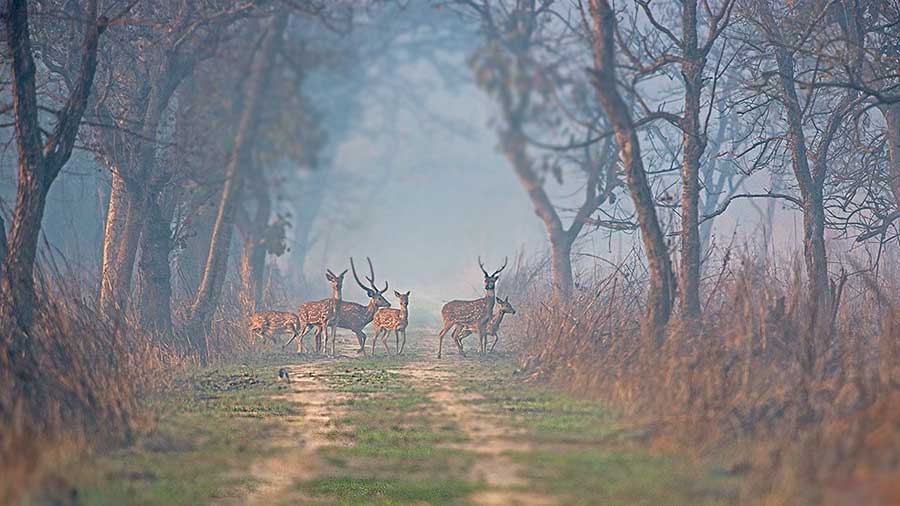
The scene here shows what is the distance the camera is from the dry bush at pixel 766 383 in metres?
6.33

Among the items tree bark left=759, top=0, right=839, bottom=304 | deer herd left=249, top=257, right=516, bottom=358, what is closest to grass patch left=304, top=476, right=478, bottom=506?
tree bark left=759, top=0, right=839, bottom=304

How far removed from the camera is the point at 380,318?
1817 cm

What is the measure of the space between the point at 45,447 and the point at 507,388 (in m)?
6.63

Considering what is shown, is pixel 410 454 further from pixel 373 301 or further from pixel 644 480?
pixel 373 301

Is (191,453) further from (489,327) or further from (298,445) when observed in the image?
(489,327)

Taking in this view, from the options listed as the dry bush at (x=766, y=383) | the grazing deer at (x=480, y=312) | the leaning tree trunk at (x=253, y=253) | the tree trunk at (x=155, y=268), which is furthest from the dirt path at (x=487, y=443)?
the leaning tree trunk at (x=253, y=253)

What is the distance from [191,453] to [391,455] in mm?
1788

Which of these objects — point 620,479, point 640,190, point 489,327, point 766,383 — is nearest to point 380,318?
point 489,327

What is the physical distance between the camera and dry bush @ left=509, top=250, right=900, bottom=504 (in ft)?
20.8

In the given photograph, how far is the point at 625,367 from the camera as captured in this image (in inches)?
440

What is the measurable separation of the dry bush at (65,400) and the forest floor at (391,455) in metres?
0.26

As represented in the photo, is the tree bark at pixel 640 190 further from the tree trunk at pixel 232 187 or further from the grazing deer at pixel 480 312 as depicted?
the grazing deer at pixel 480 312

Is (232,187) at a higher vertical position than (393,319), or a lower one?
higher

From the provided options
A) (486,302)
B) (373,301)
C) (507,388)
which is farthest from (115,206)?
(507,388)
